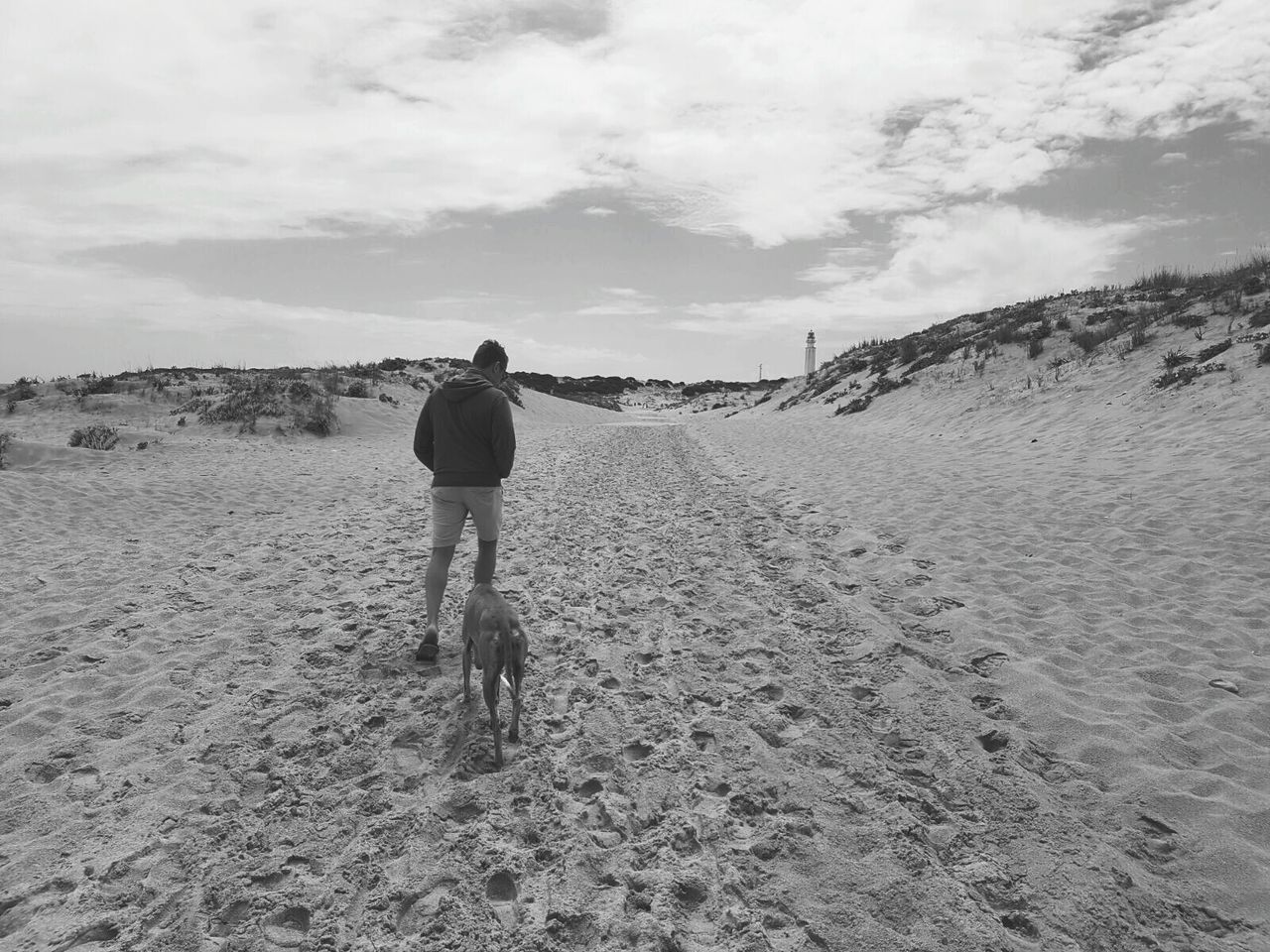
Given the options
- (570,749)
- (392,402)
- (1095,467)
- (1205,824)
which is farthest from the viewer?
(392,402)

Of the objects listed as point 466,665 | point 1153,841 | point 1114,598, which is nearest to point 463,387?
point 466,665

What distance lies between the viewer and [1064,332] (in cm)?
2081

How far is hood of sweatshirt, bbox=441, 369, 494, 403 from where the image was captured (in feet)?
16.6

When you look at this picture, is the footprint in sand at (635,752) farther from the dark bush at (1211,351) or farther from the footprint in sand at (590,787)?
the dark bush at (1211,351)

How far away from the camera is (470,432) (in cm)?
511

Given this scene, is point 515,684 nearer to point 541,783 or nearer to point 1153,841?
point 541,783

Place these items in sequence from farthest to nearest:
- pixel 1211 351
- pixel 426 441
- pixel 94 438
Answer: pixel 94 438, pixel 1211 351, pixel 426 441

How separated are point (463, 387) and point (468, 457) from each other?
55cm

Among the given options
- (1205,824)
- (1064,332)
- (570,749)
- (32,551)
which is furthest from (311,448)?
(1064,332)

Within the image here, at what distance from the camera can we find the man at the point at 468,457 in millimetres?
5078

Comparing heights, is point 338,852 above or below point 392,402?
below

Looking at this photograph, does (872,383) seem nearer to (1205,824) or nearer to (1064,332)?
(1064,332)

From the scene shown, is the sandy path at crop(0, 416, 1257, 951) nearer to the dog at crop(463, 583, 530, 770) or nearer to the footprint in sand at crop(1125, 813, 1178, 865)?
the footprint in sand at crop(1125, 813, 1178, 865)

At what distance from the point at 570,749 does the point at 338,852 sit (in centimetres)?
134
